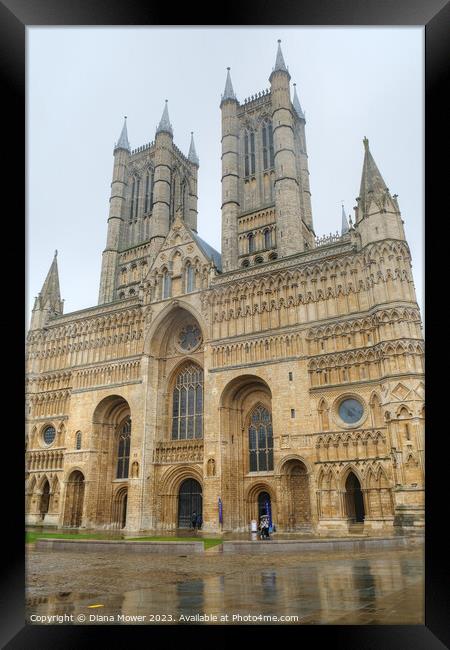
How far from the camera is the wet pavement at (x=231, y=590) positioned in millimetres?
6625

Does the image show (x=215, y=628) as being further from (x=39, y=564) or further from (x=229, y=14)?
(x=39, y=564)

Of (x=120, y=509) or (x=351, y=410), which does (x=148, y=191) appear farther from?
(x=351, y=410)

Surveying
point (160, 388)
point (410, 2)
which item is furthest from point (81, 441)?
point (410, 2)

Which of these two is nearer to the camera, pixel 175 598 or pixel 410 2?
pixel 410 2

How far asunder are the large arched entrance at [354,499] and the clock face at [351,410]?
3.00 m

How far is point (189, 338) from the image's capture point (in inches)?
1457

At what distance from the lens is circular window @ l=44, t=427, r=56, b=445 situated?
130 feet

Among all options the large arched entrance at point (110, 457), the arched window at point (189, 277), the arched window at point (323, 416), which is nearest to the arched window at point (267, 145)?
the arched window at point (189, 277)

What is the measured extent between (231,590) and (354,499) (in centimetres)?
1944

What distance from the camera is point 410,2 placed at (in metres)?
5.91

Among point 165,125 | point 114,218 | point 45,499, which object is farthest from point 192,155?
point 45,499
